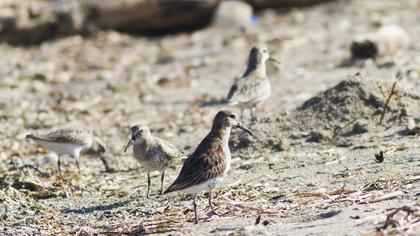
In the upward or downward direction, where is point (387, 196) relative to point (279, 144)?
downward

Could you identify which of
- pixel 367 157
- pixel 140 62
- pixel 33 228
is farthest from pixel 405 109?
pixel 140 62

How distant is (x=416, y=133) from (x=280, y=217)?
131 inches

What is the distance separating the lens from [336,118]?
1138cm

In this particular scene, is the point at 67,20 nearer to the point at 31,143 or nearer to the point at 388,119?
the point at 31,143

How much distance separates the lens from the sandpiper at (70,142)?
1191 centimetres

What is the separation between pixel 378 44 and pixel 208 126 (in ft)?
16.0

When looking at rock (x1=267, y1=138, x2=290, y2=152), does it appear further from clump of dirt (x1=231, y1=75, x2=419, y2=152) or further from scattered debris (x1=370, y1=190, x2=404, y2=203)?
scattered debris (x1=370, y1=190, x2=404, y2=203)

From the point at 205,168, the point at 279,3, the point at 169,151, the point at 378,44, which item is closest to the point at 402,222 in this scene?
the point at 205,168

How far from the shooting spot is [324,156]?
34.5 ft

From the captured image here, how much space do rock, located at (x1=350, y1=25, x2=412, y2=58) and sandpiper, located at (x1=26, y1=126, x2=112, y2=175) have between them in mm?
6534

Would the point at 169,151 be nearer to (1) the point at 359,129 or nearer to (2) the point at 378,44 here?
(1) the point at 359,129

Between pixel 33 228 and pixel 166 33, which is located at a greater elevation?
pixel 166 33

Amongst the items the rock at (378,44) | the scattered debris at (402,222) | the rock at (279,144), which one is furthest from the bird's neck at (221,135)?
the rock at (378,44)

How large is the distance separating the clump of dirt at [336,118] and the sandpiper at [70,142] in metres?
2.04
